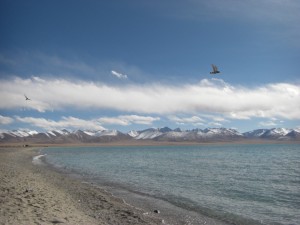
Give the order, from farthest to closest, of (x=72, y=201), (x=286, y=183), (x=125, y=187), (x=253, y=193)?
(x=286, y=183)
(x=125, y=187)
(x=253, y=193)
(x=72, y=201)

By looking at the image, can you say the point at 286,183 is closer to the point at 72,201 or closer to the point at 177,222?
the point at 177,222

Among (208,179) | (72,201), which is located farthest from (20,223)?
(208,179)

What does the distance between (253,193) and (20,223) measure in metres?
21.3

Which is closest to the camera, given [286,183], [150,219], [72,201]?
[150,219]

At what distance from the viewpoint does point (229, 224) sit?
1781cm

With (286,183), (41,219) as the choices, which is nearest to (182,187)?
(286,183)

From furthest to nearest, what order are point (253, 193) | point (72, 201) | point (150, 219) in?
point (253, 193)
point (72, 201)
point (150, 219)

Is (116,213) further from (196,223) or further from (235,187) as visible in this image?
(235,187)

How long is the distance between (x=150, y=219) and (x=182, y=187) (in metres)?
14.4

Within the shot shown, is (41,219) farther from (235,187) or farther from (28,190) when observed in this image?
(235,187)

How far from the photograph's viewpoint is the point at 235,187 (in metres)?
31.5

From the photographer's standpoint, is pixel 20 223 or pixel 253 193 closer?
pixel 20 223

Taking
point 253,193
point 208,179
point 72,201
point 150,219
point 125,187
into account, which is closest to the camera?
point 150,219

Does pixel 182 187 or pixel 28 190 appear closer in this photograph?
pixel 28 190
